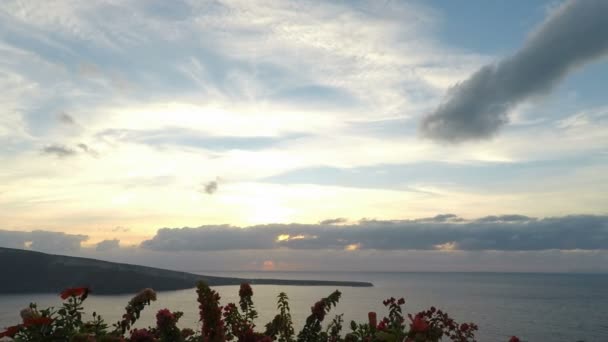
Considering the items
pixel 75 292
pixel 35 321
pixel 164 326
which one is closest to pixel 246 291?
pixel 164 326

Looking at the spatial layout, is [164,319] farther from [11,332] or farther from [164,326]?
[11,332]

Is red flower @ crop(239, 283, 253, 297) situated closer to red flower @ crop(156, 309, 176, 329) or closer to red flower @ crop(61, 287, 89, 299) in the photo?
red flower @ crop(156, 309, 176, 329)

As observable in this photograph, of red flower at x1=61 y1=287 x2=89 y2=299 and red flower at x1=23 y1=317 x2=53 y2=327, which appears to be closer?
red flower at x1=23 y1=317 x2=53 y2=327

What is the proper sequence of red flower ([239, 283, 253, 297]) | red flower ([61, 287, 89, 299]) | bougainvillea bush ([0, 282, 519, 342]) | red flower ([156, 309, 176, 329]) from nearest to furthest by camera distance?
bougainvillea bush ([0, 282, 519, 342])
red flower ([61, 287, 89, 299])
red flower ([156, 309, 176, 329])
red flower ([239, 283, 253, 297])

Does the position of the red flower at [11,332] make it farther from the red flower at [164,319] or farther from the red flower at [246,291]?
the red flower at [246,291]

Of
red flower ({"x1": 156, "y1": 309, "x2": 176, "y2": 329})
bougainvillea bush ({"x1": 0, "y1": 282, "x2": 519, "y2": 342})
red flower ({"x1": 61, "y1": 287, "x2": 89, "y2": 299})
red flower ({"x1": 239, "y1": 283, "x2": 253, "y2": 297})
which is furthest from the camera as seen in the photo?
red flower ({"x1": 239, "y1": 283, "x2": 253, "y2": 297})

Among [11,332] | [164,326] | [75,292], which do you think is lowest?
[164,326]

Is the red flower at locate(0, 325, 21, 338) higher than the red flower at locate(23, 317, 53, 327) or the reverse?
the reverse

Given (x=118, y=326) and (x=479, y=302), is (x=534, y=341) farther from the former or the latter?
(x=118, y=326)

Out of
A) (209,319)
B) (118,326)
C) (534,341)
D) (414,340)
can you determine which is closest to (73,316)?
(118,326)

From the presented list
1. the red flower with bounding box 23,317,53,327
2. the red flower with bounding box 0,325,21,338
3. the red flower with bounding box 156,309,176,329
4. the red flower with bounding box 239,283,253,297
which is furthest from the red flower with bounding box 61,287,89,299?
the red flower with bounding box 239,283,253,297

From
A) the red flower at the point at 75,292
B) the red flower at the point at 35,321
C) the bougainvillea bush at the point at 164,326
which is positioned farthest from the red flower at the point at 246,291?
the red flower at the point at 35,321

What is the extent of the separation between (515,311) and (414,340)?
574ft

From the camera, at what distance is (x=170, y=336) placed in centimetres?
564
